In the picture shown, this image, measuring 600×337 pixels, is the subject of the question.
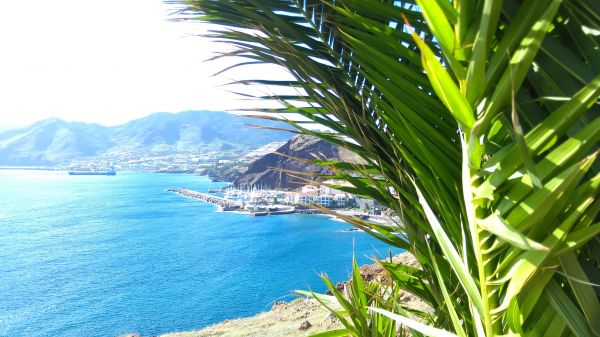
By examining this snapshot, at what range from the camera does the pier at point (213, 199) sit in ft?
142

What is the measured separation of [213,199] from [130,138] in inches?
3520

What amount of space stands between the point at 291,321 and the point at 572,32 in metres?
12.4

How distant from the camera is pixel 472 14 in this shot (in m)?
0.40

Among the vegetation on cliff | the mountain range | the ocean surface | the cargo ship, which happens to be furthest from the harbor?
the mountain range

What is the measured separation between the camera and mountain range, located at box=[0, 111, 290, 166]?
105625 mm

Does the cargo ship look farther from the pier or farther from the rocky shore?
the rocky shore

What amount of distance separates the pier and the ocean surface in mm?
1264

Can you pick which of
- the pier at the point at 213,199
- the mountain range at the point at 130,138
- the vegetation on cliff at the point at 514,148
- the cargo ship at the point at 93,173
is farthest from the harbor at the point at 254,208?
the mountain range at the point at 130,138

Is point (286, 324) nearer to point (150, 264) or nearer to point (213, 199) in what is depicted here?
point (150, 264)

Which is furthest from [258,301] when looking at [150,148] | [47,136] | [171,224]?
[47,136]

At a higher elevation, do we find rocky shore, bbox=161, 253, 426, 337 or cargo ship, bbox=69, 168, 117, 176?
cargo ship, bbox=69, 168, 117, 176

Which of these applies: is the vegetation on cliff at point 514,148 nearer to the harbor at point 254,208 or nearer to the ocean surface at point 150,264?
the ocean surface at point 150,264

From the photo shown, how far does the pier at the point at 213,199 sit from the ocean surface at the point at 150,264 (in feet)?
4.15

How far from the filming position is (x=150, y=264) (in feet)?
88.8
